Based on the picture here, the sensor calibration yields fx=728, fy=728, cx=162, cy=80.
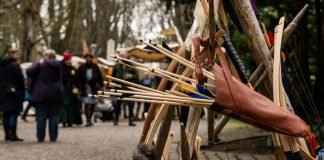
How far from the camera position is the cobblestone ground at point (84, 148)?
10.4m

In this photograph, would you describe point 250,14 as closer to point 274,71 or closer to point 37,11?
point 274,71

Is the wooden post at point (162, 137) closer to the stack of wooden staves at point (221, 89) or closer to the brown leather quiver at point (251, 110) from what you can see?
the stack of wooden staves at point (221, 89)

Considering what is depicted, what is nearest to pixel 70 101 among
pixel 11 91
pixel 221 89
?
pixel 11 91

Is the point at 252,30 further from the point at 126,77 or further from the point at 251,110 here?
the point at 126,77

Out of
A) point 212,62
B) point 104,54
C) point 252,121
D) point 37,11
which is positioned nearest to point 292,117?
point 252,121

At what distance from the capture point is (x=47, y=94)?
1305cm

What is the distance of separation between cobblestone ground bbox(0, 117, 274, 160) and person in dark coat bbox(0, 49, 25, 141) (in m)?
0.35

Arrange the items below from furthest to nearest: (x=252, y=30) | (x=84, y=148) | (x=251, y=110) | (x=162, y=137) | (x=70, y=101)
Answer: (x=70, y=101), (x=84, y=148), (x=162, y=137), (x=252, y=30), (x=251, y=110)

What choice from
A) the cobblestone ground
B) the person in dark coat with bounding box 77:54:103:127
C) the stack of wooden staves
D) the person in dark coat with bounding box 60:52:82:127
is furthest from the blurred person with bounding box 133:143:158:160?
the person in dark coat with bounding box 77:54:103:127

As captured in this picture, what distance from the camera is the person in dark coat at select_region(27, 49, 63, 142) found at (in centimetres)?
1304

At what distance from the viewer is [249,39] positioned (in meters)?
5.29

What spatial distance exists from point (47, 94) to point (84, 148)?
1571 mm

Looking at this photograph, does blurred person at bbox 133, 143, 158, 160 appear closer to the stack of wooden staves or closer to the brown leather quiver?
the stack of wooden staves

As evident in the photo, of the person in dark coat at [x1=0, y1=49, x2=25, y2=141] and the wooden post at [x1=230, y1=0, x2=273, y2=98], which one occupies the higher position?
the wooden post at [x1=230, y1=0, x2=273, y2=98]
